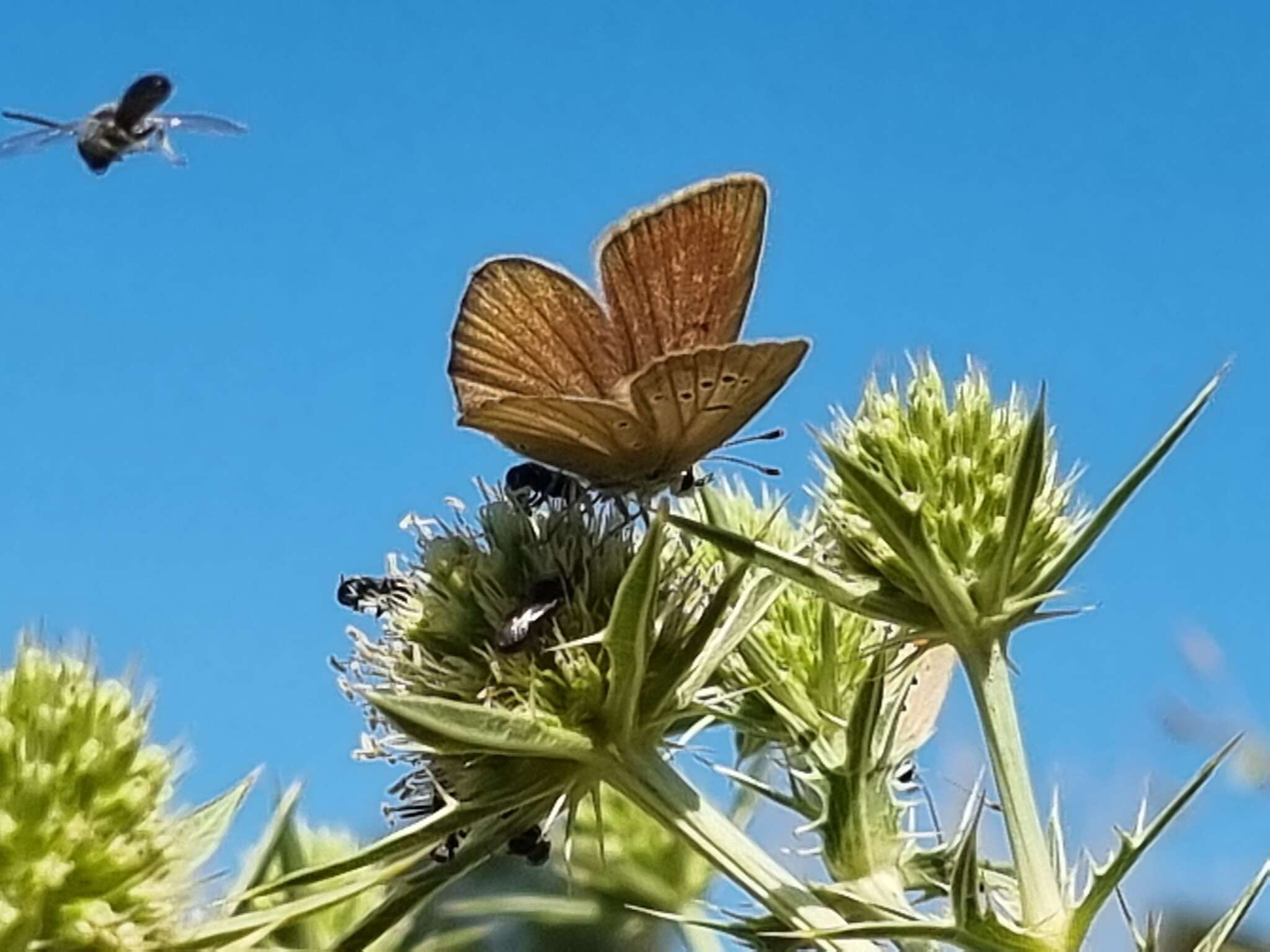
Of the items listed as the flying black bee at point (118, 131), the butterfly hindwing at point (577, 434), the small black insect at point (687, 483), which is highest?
the flying black bee at point (118, 131)

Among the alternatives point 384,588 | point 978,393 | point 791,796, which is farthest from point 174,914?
point 978,393

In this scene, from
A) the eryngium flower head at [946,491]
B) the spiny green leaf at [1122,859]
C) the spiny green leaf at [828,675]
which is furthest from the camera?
the spiny green leaf at [828,675]

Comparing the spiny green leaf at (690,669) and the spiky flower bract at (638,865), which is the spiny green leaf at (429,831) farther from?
the spiky flower bract at (638,865)

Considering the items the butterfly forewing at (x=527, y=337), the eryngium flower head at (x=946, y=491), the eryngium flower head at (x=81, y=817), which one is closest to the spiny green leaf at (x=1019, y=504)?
the eryngium flower head at (x=946, y=491)

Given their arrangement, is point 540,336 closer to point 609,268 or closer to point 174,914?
point 609,268

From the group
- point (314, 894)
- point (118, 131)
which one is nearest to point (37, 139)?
point (118, 131)

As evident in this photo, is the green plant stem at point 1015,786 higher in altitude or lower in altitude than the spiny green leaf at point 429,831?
lower
